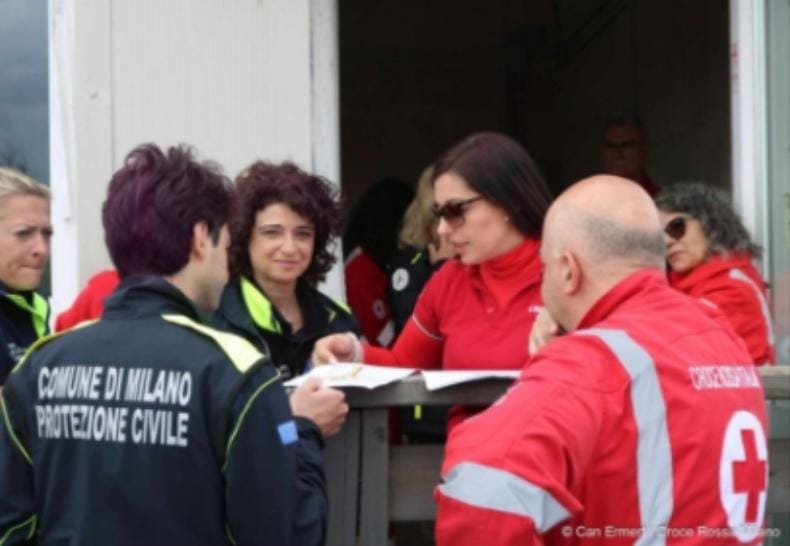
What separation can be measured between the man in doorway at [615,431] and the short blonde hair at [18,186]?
2.05m

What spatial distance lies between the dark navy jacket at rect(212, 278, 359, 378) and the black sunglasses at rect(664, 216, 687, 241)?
1.06 metres

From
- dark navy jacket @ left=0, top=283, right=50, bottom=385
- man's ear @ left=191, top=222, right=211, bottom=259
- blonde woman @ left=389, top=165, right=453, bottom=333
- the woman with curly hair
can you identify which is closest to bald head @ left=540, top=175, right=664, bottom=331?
man's ear @ left=191, top=222, right=211, bottom=259

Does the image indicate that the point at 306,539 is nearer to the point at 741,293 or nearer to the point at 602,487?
the point at 602,487

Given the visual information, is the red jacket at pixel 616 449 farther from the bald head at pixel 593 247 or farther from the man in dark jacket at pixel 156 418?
the man in dark jacket at pixel 156 418

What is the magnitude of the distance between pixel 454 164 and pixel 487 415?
1.51 meters

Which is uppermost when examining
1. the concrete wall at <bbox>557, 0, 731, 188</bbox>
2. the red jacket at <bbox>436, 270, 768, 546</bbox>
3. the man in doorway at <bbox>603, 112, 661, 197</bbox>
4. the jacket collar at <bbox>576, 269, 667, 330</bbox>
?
the concrete wall at <bbox>557, 0, 731, 188</bbox>

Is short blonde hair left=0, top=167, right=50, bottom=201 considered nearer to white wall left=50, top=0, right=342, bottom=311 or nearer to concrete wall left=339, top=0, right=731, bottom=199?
white wall left=50, top=0, right=342, bottom=311

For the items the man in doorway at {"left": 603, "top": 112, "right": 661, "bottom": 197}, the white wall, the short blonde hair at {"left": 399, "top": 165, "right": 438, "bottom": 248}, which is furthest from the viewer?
the man in doorway at {"left": 603, "top": 112, "right": 661, "bottom": 197}

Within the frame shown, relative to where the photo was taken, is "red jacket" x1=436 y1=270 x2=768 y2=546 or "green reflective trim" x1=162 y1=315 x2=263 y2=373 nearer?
"red jacket" x1=436 y1=270 x2=768 y2=546

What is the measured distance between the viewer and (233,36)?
4270 mm

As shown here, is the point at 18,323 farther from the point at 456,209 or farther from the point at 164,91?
the point at 456,209

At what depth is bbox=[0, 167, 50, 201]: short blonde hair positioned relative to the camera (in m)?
3.85

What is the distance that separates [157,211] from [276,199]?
4.50 feet

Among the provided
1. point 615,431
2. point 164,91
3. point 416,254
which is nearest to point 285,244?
point 164,91
